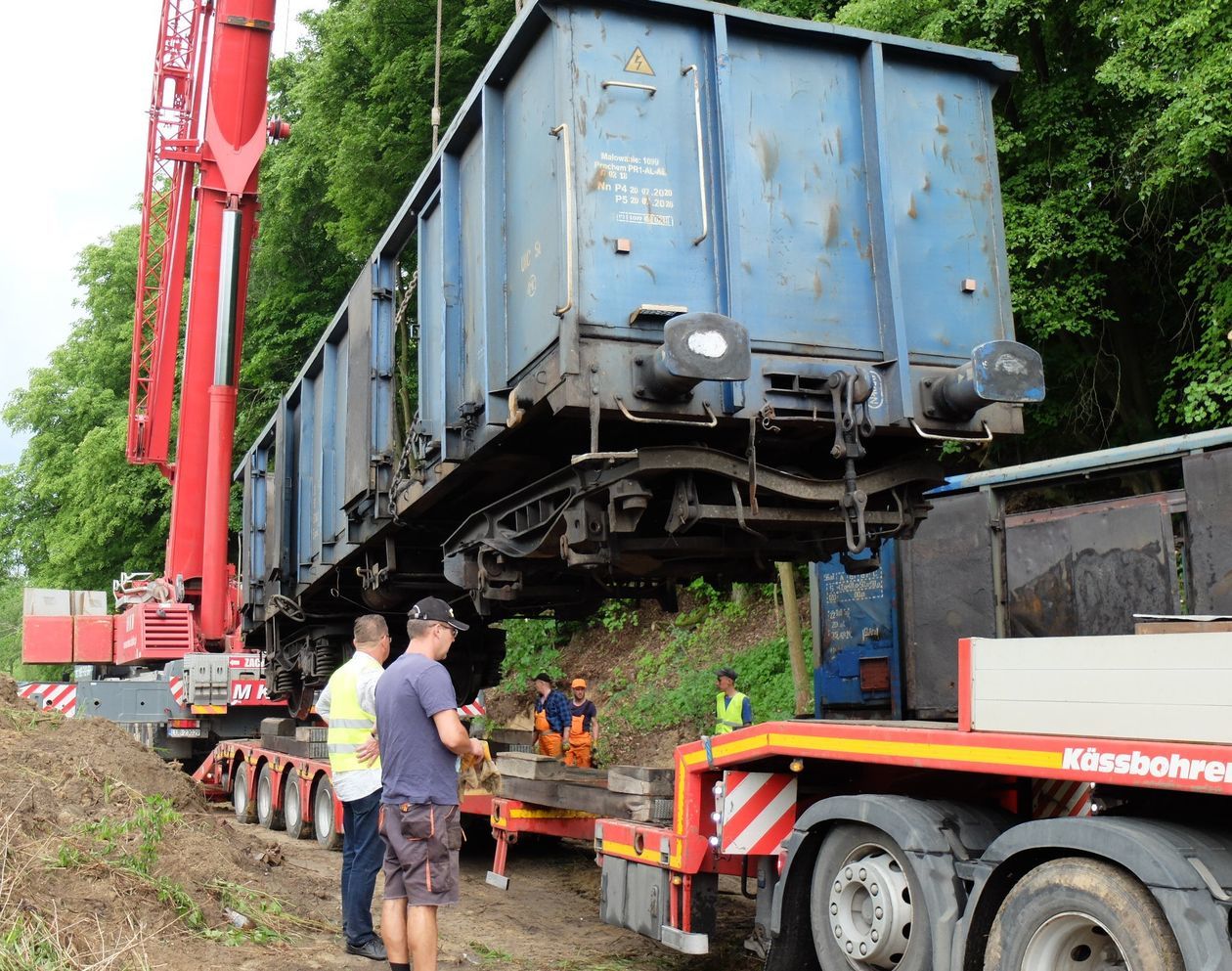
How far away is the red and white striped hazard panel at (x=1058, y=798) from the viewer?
14.4 feet

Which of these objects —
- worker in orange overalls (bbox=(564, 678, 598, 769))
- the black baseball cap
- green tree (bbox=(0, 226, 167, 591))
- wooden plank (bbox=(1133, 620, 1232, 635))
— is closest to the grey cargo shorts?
the black baseball cap

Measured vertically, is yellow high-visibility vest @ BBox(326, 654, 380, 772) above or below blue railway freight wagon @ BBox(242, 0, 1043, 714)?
below

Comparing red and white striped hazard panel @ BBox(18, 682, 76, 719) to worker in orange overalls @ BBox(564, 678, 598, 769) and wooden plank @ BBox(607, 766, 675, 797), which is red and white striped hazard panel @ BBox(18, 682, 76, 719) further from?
wooden plank @ BBox(607, 766, 675, 797)

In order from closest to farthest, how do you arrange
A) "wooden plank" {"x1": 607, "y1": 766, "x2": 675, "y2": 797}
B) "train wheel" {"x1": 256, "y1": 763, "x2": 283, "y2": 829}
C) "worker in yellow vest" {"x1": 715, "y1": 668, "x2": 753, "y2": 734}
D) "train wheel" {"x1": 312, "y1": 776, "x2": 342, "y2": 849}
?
"wooden plank" {"x1": 607, "y1": 766, "x2": 675, "y2": 797} < "worker in yellow vest" {"x1": 715, "y1": 668, "x2": 753, "y2": 734} < "train wheel" {"x1": 312, "y1": 776, "x2": 342, "y2": 849} < "train wheel" {"x1": 256, "y1": 763, "x2": 283, "y2": 829}

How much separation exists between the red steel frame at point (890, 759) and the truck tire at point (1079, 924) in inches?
11.2

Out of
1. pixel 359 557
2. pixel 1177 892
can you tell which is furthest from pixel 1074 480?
pixel 359 557

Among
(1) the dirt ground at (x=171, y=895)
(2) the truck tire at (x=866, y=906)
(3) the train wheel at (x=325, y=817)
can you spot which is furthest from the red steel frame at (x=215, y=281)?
(2) the truck tire at (x=866, y=906)

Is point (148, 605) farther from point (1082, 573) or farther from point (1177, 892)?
point (1177, 892)

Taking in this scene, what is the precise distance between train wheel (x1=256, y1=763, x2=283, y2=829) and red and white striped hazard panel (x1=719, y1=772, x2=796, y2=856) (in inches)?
303

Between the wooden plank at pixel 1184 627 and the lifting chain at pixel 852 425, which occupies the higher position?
the lifting chain at pixel 852 425

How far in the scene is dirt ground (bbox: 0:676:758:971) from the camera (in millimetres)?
5199

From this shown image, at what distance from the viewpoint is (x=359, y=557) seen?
9578mm

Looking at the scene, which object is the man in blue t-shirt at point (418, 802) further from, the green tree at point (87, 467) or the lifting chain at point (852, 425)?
the green tree at point (87, 467)

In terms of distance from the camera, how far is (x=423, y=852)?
489 centimetres
